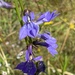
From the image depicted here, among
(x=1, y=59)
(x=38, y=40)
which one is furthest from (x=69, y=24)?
(x=38, y=40)

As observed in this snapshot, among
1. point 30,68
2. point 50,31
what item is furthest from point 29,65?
point 50,31

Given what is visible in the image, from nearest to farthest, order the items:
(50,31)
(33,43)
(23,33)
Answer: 1. (23,33)
2. (33,43)
3. (50,31)

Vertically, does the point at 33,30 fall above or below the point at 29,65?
above

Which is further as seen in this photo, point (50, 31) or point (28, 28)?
point (50, 31)

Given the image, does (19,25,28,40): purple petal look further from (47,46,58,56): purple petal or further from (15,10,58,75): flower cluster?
(47,46,58,56): purple petal

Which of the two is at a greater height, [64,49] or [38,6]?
[38,6]

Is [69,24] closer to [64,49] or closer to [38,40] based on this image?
[64,49]

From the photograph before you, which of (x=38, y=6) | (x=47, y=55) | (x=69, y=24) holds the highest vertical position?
(x=38, y=6)

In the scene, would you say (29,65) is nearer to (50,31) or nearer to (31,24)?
(31,24)

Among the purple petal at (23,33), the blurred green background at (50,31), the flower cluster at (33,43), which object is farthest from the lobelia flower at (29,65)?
the blurred green background at (50,31)
